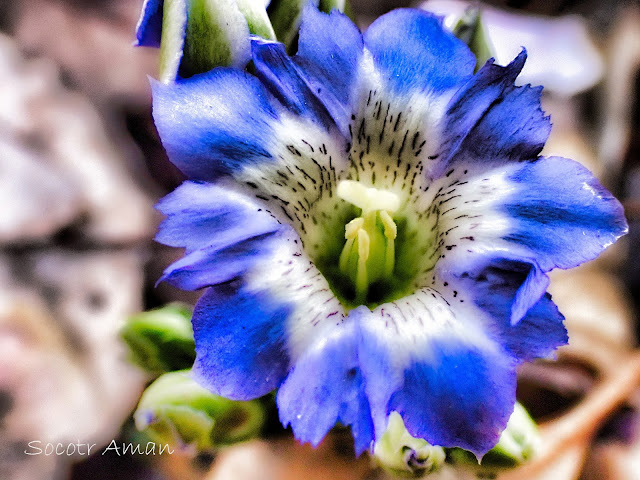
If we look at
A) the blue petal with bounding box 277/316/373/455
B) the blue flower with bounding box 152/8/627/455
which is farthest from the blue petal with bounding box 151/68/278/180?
the blue petal with bounding box 277/316/373/455

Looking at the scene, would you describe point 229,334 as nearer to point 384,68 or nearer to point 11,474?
point 384,68

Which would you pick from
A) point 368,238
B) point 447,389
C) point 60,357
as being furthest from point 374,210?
point 60,357

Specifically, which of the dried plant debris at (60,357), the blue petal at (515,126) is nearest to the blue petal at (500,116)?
the blue petal at (515,126)

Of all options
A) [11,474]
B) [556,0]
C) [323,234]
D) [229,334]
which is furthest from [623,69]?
[11,474]

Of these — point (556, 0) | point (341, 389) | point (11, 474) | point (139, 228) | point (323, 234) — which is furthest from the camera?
point (556, 0)

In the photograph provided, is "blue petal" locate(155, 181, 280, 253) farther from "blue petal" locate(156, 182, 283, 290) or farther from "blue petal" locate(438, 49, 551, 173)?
"blue petal" locate(438, 49, 551, 173)

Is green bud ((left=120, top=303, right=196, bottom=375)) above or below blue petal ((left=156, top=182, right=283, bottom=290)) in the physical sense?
below
